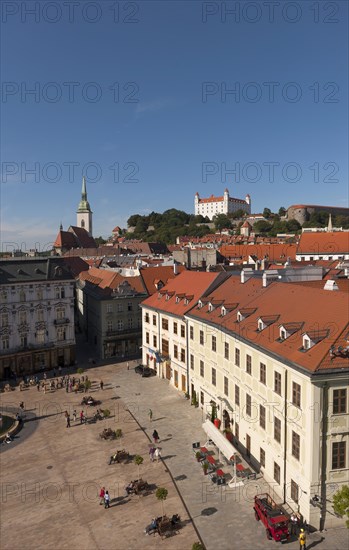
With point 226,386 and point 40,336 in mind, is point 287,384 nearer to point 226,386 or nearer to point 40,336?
point 226,386

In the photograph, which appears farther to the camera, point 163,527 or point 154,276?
point 154,276

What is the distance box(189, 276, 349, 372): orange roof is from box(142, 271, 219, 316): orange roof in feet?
21.0

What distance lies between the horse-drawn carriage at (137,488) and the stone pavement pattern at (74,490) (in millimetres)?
400

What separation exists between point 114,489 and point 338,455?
48.1ft

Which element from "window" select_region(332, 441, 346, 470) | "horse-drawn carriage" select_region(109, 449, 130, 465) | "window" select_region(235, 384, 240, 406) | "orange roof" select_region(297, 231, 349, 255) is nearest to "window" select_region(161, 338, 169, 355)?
"window" select_region(235, 384, 240, 406)

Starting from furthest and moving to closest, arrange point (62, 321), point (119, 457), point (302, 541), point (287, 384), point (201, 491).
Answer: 1. point (62, 321)
2. point (119, 457)
3. point (201, 491)
4. point (287, 384)
5. point (302, 541)

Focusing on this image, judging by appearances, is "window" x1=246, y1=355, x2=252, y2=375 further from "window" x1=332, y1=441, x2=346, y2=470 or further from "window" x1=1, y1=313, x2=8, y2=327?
"window" x1=1, y1=313, x2=8, y2=327

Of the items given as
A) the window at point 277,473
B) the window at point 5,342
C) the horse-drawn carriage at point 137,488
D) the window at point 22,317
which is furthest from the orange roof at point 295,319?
the window at point 5,342

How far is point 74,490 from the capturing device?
29875mm

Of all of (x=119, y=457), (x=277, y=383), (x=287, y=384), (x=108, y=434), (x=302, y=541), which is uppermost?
(x=287, y=384)

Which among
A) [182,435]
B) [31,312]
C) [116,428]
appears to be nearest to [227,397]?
[182,435]

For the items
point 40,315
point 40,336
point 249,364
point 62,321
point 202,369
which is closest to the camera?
point 249,364

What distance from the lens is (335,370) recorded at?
949 inches

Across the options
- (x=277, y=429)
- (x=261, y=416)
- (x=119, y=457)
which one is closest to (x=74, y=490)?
(x=119, y=457)
